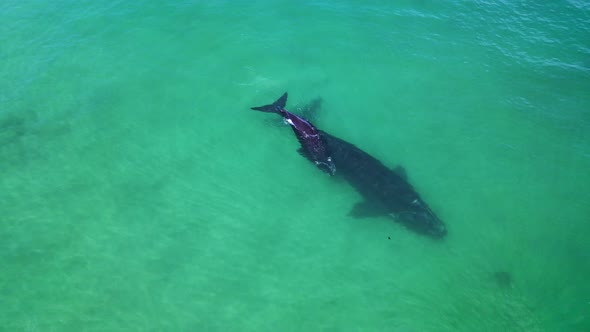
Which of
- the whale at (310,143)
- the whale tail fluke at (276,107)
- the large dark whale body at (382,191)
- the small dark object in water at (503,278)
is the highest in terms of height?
the whale tail fluke at (276,107)

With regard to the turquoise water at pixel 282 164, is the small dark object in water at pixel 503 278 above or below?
below

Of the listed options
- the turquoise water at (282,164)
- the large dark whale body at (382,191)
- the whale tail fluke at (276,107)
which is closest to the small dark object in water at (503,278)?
the turquoise water at (282,164)

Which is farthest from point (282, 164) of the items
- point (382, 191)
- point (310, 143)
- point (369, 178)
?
point (382, 191)

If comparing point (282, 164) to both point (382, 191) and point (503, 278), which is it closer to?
point (382, 191)

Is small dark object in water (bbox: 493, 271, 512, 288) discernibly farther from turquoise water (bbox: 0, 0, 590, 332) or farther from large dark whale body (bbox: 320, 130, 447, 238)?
large dark whale body (bbox: 320, 130, 447, 238)

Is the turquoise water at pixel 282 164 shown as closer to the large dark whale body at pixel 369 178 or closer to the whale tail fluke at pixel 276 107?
the large dark whale body at pixel 369 178

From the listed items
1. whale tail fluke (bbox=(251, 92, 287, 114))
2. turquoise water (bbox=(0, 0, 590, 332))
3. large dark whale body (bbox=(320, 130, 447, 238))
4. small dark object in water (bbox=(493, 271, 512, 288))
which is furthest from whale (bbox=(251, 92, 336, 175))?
small dark object in water (bbox=(493, 271, 512, 288))
